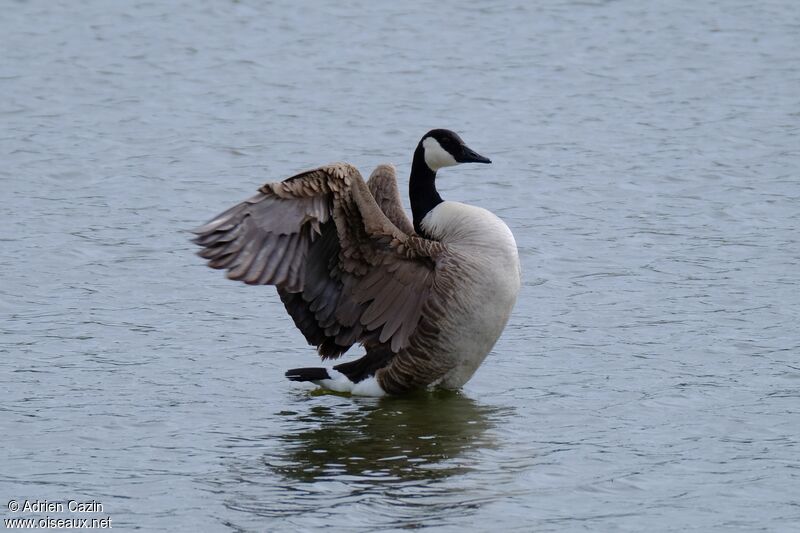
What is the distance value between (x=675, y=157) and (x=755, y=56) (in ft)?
15.5

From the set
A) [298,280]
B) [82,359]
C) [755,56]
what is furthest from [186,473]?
[755,56]

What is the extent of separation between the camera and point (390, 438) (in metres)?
7.66

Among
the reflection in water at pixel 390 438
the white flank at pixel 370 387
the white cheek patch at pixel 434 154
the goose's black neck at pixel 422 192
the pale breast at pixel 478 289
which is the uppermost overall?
the white cheek patch at pixel 434 154

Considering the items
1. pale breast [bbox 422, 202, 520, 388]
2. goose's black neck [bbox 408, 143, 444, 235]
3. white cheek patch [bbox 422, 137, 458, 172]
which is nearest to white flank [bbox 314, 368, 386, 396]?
pale breast [bbox 422, 202, 520, 388]

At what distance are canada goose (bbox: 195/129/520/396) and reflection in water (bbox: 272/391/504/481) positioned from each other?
0.23m

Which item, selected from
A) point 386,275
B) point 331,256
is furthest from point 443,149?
point 331,256

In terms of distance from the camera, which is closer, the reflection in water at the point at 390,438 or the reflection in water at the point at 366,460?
the reflection in water at the point at 366,460

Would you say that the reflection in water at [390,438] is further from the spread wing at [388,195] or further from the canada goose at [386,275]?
the spread wing at [388,195]

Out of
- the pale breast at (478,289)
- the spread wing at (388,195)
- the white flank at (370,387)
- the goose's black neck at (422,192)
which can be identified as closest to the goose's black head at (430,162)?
the goose's black neck at (422,192)

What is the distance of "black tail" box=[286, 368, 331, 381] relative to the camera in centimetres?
834

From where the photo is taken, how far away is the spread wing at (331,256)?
7.63 metres

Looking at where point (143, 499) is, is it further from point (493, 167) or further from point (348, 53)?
point (348, 53)

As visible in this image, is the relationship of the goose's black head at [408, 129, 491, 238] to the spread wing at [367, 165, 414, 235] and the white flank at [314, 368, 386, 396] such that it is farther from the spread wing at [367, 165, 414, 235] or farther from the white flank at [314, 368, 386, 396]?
the white flank at [314, 368, 386, 396]

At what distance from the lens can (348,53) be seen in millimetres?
18016
